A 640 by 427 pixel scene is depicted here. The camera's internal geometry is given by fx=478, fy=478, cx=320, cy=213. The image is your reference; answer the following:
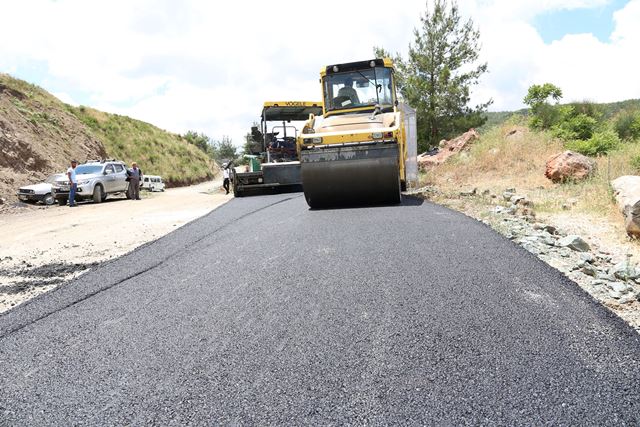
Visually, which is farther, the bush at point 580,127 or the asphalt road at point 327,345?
the bush at point 580,127

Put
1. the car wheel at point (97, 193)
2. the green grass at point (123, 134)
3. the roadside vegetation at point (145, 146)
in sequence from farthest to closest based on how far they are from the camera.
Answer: the roadside vegetation at point (145, 146)
the green grass at point (123, 134)
the car wheel at point (97, 193)

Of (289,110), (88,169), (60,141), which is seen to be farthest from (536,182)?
(60,141)

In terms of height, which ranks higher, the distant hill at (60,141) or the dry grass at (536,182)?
the distant hill at (60,141)

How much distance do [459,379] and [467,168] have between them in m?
12.3

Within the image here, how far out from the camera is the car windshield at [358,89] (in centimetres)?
989

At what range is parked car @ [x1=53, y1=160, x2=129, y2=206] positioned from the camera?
1705cm

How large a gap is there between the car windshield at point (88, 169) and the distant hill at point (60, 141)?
8.24 ft

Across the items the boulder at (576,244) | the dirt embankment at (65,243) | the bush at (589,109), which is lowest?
the boulder at (576,244)

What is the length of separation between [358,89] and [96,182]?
1157 centimetres

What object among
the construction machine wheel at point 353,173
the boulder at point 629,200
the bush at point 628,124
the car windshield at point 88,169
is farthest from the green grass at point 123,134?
the bush at point 628,124

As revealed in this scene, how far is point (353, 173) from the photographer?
8445 millimetres

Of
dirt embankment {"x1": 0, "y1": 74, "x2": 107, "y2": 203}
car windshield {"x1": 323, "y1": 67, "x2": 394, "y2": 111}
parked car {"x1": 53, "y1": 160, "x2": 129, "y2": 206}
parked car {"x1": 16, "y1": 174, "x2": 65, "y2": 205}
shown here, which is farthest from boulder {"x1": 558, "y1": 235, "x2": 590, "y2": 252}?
dirt embankment {"x1": 0, "y1": 74, "x2": 107, "y2": 203}

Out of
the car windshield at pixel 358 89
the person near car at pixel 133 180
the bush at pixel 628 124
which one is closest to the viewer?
the car windshield at pixel 358 89

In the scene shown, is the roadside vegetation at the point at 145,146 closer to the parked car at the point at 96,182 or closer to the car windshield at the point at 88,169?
the parked car at the point at 96,182
